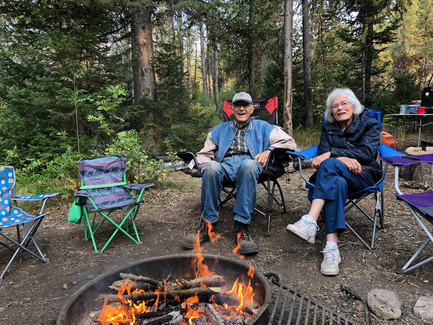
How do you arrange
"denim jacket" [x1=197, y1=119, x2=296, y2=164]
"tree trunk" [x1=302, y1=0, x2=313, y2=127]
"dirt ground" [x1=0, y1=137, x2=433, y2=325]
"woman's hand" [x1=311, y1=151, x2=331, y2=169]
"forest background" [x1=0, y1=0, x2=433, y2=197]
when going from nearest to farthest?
1. "dirt ground" [x1=0, y1=137, x2=433, y2=325]
2. "woman's hand" [x1=311, y1=151, x2=331, y2=169]
3. "denim jacket" [x1=197, y1=119, x2=296, y2=164]
4. "forest background" [x1=0, y1=0, x2=433, y2=197]
5. "tree trunk" [x1=302, y1=0, x2=313, y2=127]

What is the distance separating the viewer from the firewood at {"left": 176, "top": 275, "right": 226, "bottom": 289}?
4.52 ft

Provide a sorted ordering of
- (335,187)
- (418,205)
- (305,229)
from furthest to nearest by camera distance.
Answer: (335,187)
(305,229)
(418,205)

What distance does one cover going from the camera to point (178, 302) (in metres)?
1.37

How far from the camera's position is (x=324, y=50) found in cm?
1059

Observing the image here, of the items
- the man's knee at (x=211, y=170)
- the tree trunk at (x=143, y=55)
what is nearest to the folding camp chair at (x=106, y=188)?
the man's knee at (x=211, y=170)

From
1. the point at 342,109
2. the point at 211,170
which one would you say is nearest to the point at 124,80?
the point at 211,170

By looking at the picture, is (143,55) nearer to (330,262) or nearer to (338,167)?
(338,167)

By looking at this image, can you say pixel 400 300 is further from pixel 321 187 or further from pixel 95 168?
pixel 95 168

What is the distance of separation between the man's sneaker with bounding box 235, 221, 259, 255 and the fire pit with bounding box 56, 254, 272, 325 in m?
0.58

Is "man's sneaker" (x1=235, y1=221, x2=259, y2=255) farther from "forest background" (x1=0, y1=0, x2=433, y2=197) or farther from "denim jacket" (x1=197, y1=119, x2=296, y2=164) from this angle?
"forest background" (x1=0, y1=0, x2=433, y2=197)

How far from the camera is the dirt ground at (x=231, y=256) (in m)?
1.58

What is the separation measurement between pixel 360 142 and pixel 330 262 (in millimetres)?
1033

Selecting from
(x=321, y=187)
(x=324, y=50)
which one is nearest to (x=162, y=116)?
(x=321, y=187)

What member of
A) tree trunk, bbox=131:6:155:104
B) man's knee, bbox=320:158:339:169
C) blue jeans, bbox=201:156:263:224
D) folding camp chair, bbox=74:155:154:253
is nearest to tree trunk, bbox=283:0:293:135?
tree trunk, bbox=131:6:155:104
